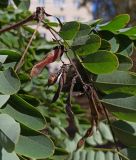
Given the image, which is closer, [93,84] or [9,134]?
[9,134]

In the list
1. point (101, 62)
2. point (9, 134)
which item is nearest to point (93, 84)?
point (101, 62)

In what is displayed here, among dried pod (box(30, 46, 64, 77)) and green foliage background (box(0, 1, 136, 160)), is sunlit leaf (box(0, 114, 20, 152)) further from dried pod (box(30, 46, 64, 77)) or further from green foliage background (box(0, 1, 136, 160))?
dried pod (box(30, 46, 64, 77))

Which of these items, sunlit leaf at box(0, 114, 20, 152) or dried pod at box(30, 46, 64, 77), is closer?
sunlit leaf at box(0, 114, 20, 152)

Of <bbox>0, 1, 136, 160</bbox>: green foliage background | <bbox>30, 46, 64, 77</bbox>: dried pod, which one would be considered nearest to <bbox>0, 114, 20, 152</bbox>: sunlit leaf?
<bbox>0, 1, 136, 160</bbox>: green foliage background

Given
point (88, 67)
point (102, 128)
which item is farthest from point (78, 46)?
point (102, 128)

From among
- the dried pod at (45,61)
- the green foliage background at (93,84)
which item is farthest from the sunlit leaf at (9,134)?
the dried pod at (45,61)

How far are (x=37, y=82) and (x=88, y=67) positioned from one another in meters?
0.59

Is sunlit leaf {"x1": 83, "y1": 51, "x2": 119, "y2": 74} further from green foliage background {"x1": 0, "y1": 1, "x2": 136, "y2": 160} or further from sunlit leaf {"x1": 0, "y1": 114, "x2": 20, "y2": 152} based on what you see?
sunlit leaf {"x1": 0, "y1": 114, "x2": 20, "y2": 152}

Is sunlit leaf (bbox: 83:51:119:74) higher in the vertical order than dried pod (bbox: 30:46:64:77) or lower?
lower

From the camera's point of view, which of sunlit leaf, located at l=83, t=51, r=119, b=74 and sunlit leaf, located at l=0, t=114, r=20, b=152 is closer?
sunlit leaf, located at l=0, t=114, r=20, b=152

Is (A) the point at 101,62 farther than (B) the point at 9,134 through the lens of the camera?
Yes

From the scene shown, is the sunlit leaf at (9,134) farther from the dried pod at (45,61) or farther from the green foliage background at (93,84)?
the dried pod at (45,61)

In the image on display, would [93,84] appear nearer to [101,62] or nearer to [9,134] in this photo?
[101,62]

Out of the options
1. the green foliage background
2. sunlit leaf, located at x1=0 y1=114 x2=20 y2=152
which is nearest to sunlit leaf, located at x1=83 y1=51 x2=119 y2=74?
the green foliage background
